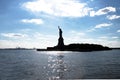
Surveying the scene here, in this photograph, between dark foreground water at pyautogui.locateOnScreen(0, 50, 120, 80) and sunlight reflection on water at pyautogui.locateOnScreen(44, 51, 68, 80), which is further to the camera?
sunlight reflection on water at pyautogui.locateOnScreen(44, 51, 68, 80)

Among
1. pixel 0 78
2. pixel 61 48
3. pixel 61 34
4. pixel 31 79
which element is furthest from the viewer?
pixel 61 48

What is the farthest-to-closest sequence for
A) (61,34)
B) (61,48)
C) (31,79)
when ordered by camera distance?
(61,48), (61,34), (31,79)

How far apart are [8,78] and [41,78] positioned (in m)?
5.12

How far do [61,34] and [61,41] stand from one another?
6845mm

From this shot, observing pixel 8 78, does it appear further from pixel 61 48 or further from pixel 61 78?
pixel 61 48

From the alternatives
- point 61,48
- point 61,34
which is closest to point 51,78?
point 61,34

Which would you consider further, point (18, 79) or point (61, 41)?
point (61, 41)

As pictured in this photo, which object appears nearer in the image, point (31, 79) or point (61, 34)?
point (31, 79)

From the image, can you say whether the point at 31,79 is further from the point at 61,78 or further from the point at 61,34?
the point at 61,34

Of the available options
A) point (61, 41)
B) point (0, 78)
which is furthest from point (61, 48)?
point (0, 78)

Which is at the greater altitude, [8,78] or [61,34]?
[61,34]

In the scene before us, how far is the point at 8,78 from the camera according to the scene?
31.0 meters

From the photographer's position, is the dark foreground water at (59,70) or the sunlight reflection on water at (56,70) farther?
the sunlight reflection on water at (56,70)

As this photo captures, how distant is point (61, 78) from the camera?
29.8m
